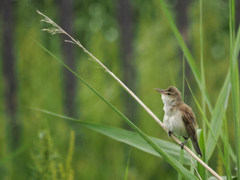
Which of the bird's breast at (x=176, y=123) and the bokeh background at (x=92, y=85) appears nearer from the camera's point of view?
the bird's breast at (x=176, y=123)

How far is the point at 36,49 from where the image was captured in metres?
2.62

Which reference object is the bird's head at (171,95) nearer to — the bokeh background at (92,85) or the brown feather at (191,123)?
the brown feather at (191,123)

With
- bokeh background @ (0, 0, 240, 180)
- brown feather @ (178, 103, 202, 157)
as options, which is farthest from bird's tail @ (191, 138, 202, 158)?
bokeh background @ (0, 0, 240, 180)

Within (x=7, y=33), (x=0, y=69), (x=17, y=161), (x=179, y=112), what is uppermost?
(x=7, y=33)

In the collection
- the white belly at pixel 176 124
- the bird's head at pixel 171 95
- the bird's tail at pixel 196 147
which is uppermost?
the bird's head at pixel 171 95

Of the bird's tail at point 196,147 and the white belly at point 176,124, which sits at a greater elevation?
the white belly at point 176,124

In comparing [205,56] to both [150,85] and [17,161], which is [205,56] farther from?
[17,161]

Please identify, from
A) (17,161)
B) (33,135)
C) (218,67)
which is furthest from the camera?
(218,67)

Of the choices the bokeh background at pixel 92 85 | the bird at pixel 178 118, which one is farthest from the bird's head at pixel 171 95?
the bokeh background at pixel 92 85

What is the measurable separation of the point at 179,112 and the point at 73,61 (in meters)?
2.23

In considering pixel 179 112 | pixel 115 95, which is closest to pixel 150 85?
pixel 115 95

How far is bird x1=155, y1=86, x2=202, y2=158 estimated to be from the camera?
1.02m

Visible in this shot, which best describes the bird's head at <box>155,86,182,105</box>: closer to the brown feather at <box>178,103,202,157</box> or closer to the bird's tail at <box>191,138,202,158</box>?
the brown feather at <box>178,103,202,157</box>

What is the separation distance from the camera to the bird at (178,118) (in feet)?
3.35
